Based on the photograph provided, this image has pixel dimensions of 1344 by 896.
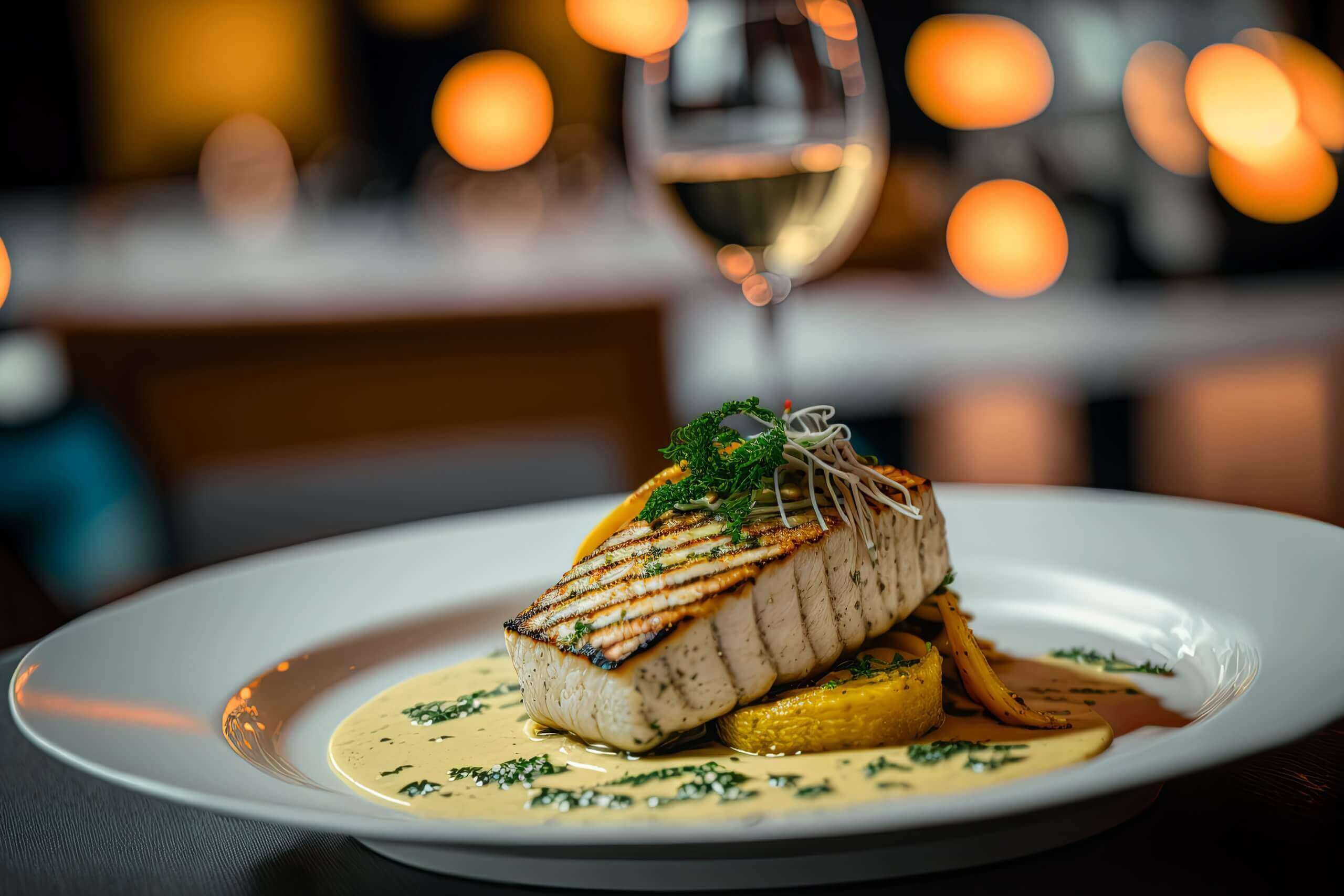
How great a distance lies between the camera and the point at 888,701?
1401 millimetres

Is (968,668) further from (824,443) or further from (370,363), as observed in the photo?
(370,363)

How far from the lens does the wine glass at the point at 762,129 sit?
2.05m

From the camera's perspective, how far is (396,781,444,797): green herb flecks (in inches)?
53.2

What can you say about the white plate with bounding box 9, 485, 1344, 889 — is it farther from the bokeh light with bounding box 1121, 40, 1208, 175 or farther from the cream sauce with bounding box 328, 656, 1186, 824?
the bokeh light with bounding box 1121, 40, 1208, 175

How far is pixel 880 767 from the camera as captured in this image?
1.34 m

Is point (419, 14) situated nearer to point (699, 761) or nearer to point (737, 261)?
point (737, 261)

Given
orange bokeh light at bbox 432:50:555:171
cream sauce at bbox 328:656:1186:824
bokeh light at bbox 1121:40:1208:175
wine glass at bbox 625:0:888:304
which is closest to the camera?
cream sauce at bbox 328:656:1186:824

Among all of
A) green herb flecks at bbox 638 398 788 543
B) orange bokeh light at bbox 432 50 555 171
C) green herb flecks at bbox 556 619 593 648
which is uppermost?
orange bokeh light at bbox 432 50 555 171

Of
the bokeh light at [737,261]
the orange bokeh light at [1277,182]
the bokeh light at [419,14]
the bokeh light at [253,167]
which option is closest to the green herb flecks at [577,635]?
the bokeh light at [737,261]

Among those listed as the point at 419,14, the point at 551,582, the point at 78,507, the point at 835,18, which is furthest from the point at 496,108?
the point at 551,582

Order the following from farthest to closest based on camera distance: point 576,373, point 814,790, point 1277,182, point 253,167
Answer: point 253,167 → point 576,373 → point 1277,182 → point 814,790

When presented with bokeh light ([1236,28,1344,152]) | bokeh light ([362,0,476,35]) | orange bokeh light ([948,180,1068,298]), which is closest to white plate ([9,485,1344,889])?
bokeh light ([1236,28,1344,152])

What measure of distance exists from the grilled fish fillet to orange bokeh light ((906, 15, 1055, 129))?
19.8 feet

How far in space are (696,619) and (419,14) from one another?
10133mm
